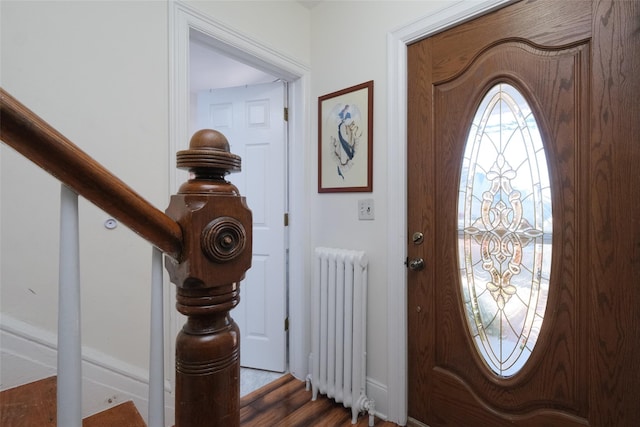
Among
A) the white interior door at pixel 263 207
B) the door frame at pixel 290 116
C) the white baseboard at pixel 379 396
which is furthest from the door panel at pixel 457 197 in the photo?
the white interior door at pixel 263 207

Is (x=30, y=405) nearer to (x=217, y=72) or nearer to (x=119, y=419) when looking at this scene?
(x=119, y=419)

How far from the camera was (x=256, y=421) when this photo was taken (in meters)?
1.64

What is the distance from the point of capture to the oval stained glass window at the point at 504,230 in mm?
1226

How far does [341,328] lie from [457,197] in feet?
3.19

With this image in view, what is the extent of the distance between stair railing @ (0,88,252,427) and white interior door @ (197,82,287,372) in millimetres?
1596

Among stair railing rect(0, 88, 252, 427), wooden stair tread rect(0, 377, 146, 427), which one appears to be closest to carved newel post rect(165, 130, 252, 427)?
stair railing rect(0, 88, 252, 427)

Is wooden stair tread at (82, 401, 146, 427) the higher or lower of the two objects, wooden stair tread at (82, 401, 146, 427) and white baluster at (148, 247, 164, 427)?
the lower

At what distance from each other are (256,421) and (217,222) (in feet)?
5.37

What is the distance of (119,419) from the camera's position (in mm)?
923

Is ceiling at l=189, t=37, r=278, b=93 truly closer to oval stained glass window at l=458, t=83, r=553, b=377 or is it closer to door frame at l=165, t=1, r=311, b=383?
door frame at l=165, t=1, r=311, b=383

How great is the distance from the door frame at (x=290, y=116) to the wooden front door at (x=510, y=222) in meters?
0.76

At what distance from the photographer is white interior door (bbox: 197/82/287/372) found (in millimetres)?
2127

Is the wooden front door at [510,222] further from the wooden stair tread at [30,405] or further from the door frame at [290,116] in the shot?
the wooden stair tread at [30,405]

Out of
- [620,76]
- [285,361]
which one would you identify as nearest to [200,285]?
[620,76]
